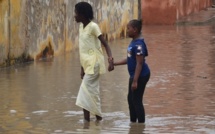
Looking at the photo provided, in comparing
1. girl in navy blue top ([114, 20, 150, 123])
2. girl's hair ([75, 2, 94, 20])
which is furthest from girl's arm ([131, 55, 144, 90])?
girl's hair ([75, 2, 94, 20])

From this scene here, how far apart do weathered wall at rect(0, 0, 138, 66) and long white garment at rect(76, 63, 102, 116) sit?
18.2 ft

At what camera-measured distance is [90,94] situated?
8.79 m

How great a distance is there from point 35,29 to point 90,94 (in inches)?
282

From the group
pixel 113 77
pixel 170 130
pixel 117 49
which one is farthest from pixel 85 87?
pixel 117 49

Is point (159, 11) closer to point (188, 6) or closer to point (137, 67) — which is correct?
point (188, 6)

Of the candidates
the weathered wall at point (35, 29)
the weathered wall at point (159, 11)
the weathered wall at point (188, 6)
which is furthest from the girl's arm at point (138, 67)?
the weathered wall at point (188, 6)

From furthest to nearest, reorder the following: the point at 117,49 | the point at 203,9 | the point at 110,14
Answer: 1. the point at 203,9
2. the point at 110,14
3. the point at 117,49

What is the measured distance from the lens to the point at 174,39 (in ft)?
73.8

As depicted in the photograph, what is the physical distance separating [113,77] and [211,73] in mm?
1895

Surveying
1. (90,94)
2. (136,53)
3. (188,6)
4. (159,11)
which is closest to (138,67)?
(136,53)

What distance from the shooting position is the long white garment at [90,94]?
346 inches

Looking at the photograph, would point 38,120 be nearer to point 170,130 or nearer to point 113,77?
point 170,130

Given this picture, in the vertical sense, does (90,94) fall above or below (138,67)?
below

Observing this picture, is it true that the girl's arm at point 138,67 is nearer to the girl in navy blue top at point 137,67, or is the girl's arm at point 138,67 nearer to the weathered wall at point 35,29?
the girl in navy blue top at point 137,67
